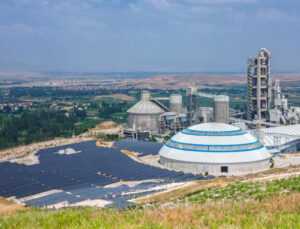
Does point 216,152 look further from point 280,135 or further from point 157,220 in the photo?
point 157,220

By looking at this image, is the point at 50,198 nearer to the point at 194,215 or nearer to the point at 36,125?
the point at 194,215

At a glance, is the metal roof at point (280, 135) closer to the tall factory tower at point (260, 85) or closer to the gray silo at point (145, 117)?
the tall factory tower at point (260, 85)

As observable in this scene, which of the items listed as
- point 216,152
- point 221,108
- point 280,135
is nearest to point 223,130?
point 216,152

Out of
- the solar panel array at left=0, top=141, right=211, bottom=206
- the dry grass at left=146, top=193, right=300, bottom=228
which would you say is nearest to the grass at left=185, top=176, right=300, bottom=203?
the dry grass at left=146, top=193, right=300, bottom=228

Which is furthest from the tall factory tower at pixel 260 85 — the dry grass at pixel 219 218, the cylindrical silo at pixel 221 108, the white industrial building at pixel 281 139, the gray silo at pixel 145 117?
the dry grass at pixel 219 218

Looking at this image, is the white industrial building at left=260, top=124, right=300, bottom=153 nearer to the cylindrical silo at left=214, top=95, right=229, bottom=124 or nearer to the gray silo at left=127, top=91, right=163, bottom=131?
the cylindrical silo at left=214, top=95, right=229, bottom=124

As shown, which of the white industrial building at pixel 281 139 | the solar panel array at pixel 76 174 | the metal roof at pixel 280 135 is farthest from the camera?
the metal roof at pixel 280 135

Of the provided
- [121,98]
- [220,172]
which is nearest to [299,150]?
[220,172]

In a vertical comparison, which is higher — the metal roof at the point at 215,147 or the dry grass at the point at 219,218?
the dry grass at the point at 219,218
